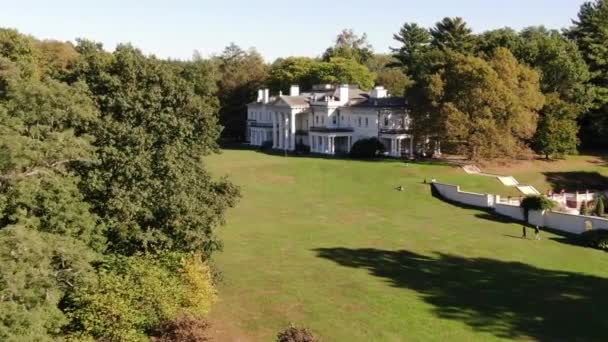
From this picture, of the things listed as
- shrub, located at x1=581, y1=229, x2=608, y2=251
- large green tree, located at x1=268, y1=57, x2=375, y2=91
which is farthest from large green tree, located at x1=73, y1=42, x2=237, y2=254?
large green tree, located at x1=268, y1=57, x2=375, y2=91

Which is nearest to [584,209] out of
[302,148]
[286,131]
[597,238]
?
[597,238]

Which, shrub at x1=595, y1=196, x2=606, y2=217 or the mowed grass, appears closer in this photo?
the mowed grass

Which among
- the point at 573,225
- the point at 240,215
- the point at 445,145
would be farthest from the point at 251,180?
the point at 573,225

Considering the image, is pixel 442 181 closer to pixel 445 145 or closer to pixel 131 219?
pixel 445 145

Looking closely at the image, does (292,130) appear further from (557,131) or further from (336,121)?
(557,131)

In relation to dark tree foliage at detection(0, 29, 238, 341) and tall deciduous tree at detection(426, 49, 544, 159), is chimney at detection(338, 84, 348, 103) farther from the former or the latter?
dark tree foliage at detection(0, 29, 238, 341)
